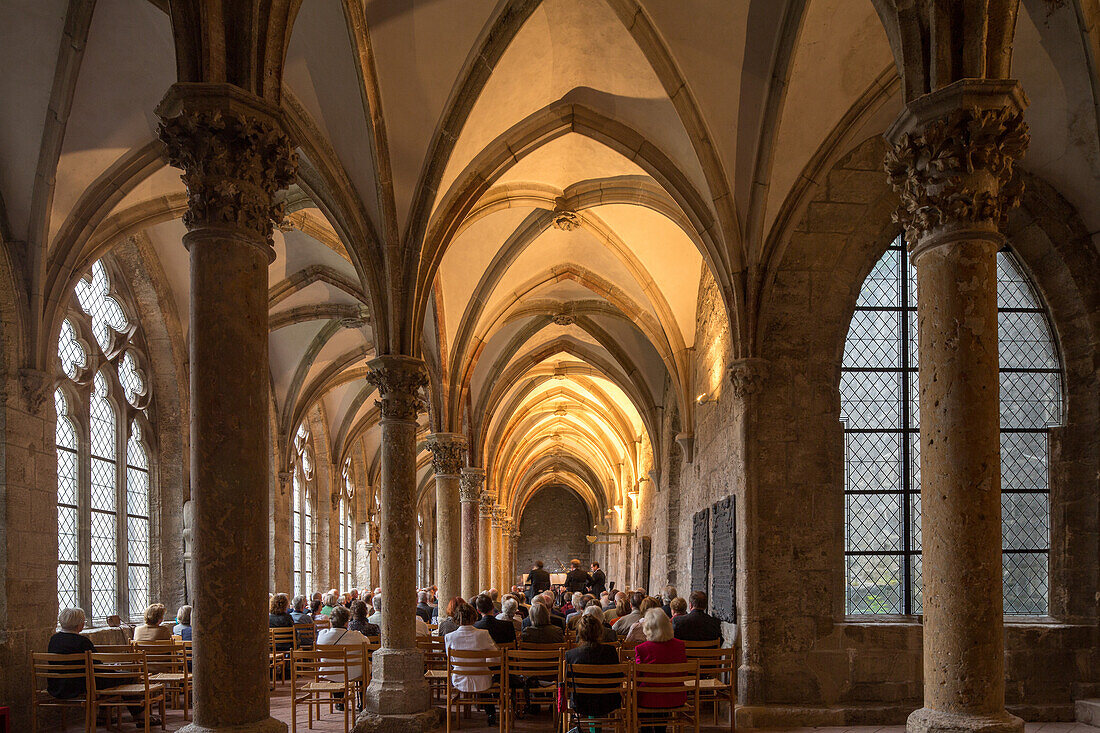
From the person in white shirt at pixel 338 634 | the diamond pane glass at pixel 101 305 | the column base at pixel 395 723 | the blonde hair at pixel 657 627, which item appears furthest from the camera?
the diamond pane glass at pixel 101 305

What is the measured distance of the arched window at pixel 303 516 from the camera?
912 inches

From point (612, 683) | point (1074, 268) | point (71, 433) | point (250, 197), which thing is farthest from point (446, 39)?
point (71, 433)

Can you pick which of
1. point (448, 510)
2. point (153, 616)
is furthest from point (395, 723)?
point (448, 510)

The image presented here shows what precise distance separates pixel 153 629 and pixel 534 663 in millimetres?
4930

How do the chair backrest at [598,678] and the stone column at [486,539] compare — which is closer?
the chair backrest at [598,678]

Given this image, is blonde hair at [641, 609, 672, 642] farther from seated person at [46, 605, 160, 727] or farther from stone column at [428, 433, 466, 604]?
stone column at [428, 433, 466, 604]

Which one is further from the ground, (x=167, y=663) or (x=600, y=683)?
(x=600, y=683)

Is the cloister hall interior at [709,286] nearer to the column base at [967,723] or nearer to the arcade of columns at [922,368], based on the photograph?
the arcade of columns at [922,368]

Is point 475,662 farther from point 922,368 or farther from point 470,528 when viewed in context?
point 470,528

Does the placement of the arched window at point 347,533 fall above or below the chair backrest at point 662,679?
below

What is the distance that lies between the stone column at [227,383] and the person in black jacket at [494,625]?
199 inches

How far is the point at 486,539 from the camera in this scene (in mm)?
26766

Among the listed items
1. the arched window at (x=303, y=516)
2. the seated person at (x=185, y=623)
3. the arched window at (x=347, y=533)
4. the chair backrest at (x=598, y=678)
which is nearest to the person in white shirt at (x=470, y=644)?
the chair backrest at (x=598, y=678)

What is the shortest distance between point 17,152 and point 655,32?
666 centimetres
